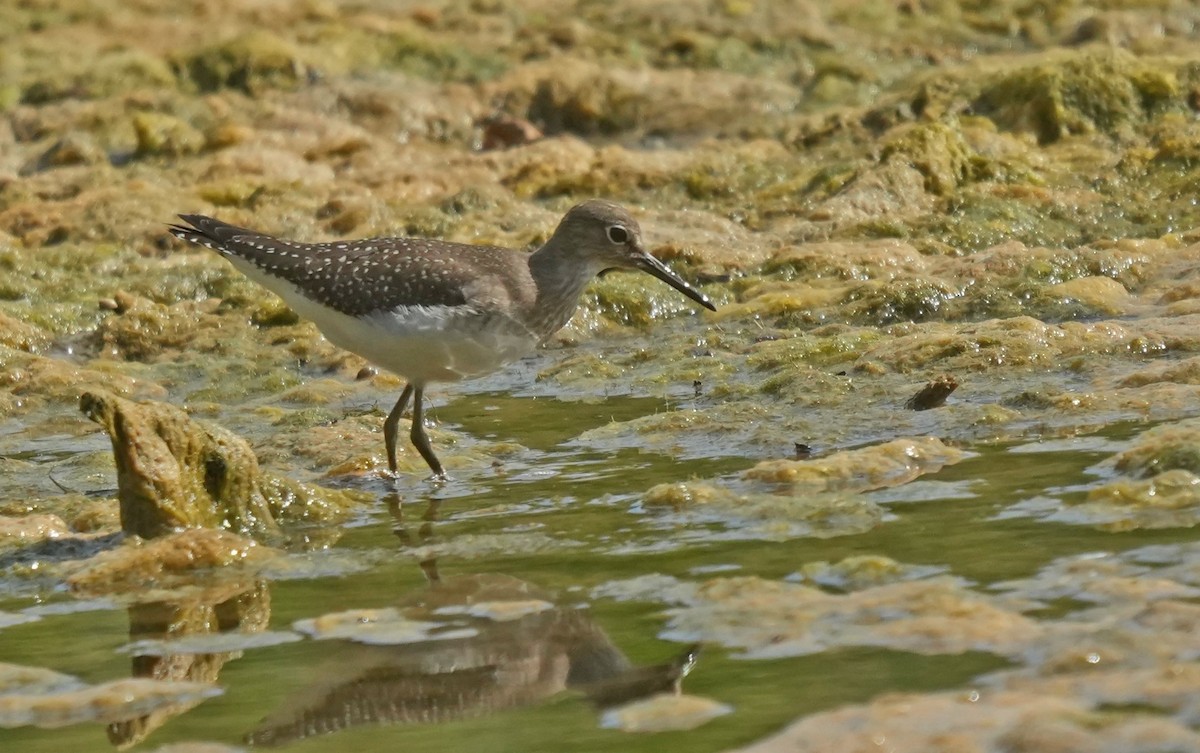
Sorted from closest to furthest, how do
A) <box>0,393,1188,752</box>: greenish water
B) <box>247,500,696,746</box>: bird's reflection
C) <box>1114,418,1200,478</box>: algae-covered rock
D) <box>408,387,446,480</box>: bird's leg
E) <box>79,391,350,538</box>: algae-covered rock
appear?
1. <box>0,393,1188,752</box>: greenish water
2. <box>247,500,696,746</box>: bird's reflection
3. <box>1114,418,1200,478</box>: algae-covered rock
4. <box>79,391,350,538</box>: algae-covered rock
5. <box>408,387,446,480</box>: bird's leg

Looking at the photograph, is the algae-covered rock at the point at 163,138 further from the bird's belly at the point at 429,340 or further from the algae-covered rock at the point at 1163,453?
the algae-covered rock at the point at 1163,453

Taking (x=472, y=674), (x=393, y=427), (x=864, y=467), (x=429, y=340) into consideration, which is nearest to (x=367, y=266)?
(x=429, y=340)

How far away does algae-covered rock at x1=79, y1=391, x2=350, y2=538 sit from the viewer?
5.80 metres

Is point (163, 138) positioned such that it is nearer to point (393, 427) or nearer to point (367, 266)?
point (367, 266)

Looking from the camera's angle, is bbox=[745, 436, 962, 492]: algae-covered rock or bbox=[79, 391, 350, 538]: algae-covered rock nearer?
bbox=[79, 391, 350, 538]: algae-covered rock

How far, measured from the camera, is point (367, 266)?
7.31 metres

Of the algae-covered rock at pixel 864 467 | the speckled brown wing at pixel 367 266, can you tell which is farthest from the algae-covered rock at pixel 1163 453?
the speckled brown wing at pixel 367 266

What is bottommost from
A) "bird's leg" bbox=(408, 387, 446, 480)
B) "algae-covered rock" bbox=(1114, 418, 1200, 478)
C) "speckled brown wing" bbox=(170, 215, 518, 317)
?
"bird's leg" bbox=(408, 387, 446, 480)

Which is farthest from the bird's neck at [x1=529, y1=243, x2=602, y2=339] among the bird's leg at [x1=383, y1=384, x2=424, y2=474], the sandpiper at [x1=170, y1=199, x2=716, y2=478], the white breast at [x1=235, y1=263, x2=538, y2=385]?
the bird's leg at [x1=383, y1=384, x2=424, y2=474]

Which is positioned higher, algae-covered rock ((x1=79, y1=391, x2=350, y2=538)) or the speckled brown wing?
the speckled brown wing

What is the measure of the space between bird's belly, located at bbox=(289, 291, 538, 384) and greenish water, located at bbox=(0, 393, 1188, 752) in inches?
17.8

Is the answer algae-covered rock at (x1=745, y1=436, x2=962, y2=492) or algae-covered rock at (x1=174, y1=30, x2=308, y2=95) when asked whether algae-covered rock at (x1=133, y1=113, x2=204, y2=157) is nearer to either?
algae-covered rock at (x1=174, y1=30, x2=308, y2=95)

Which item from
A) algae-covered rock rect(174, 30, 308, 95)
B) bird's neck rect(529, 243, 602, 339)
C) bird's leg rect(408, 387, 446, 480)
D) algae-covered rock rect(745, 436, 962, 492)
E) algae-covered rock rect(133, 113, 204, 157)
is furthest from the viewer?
algae-covered rock rect(174, 30, 308, 95)

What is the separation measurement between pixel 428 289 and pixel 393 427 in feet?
2.06
